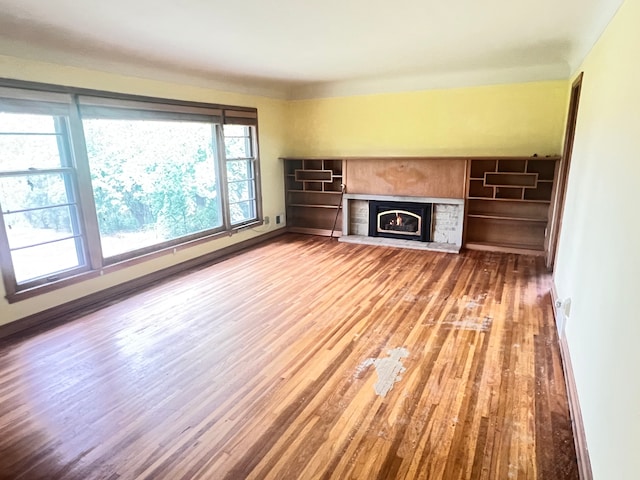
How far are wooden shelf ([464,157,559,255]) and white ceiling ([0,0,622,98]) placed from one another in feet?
3.83

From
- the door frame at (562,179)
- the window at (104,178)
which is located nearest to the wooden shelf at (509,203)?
the door frame at (562,179)

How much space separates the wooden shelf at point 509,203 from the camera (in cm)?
531

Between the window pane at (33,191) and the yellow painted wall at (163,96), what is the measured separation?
74cm

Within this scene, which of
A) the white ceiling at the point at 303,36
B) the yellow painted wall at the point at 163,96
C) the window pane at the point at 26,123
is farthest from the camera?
the yellow painted wall at the point at 163,96

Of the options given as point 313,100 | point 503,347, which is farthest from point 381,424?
point 313,100

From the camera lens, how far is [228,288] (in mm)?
4375

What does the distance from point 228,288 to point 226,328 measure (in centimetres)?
101

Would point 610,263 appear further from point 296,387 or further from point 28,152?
point 28,152

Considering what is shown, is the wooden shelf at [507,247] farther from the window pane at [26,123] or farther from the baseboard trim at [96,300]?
the window pane at [26,123]

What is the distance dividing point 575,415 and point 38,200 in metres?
4.45

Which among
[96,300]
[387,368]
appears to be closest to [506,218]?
[387,368]

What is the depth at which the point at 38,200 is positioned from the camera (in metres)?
3.60

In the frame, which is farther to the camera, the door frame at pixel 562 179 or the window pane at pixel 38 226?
the door frame at pixel 562 179

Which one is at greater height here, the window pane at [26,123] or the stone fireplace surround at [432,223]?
the window pane at [26,123]
